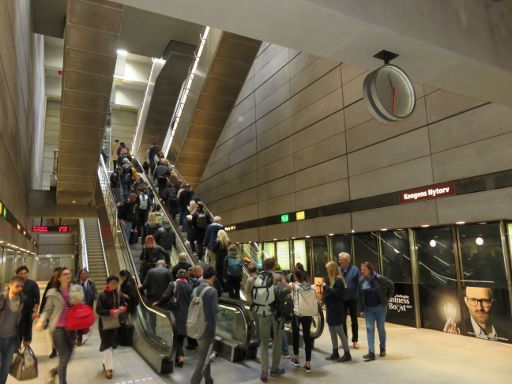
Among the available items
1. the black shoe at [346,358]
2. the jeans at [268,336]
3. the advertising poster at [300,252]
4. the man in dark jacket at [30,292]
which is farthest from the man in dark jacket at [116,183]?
the black shoe at [346,358]

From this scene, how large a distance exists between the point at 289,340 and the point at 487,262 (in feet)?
13.2

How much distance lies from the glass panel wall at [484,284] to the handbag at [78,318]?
6.88 meters

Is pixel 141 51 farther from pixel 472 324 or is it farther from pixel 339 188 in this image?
pixel 472 324

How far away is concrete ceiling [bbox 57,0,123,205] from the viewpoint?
1068 cm

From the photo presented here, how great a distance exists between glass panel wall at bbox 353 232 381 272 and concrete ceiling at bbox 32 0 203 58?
46.9ft

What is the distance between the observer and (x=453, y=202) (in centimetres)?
793

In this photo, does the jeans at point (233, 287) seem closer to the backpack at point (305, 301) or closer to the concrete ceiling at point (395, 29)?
the backpack at point (305, 301)

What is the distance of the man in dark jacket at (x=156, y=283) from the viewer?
6699mm

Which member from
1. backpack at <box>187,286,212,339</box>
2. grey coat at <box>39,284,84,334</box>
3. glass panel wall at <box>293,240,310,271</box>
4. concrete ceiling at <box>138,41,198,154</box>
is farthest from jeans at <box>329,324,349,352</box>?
concrete ceiling at <box>138,41,198,154</box>

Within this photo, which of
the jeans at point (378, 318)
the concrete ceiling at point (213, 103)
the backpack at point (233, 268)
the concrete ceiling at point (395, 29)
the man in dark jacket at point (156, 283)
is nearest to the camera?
the concrete ceiling at point (395, 29)

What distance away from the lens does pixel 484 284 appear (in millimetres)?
7523

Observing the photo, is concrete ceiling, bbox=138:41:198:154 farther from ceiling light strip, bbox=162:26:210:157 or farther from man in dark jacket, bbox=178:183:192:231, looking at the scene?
man in dark jacket, bbox=178:183:192:231

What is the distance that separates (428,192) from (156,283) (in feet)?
19.1

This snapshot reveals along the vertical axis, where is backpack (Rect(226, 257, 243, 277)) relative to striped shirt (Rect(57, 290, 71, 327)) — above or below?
above
